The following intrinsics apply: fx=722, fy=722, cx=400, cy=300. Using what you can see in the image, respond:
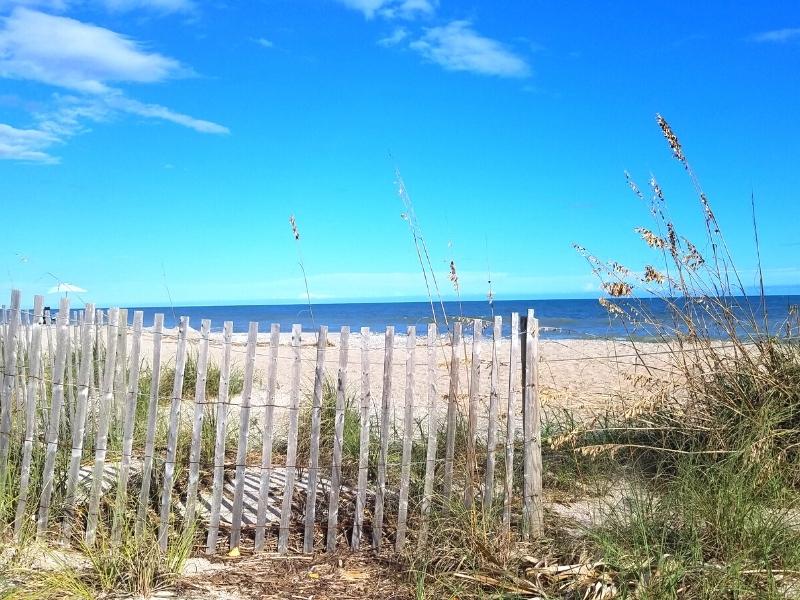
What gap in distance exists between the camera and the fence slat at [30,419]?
4.84 m

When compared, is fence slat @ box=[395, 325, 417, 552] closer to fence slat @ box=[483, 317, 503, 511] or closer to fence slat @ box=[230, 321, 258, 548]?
fence slat @ box=[483, 317, 503, 511]

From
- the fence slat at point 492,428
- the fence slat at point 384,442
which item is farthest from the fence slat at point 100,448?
the fence slat at point 492,428

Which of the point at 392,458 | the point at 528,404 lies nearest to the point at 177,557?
the point at 392,458

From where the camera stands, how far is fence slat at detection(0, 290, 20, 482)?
5148mm

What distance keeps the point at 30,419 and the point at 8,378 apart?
17.9 inches

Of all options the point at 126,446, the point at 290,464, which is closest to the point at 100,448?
the point at 126,446

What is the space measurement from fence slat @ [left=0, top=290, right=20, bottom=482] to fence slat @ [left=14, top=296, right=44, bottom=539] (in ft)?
0.42

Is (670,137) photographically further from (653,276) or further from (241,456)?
(241,456)

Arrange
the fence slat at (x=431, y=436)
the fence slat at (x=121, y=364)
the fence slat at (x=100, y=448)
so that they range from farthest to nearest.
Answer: the fence slat at (x=121, y=364)
the fence slat at (x=100, y=448)
the fence slat at (x=431, y=436)

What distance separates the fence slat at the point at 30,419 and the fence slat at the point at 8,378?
5.1 inches

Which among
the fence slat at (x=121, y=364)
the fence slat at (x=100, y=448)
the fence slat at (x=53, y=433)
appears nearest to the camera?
the fence slat at (x=100, y=448)

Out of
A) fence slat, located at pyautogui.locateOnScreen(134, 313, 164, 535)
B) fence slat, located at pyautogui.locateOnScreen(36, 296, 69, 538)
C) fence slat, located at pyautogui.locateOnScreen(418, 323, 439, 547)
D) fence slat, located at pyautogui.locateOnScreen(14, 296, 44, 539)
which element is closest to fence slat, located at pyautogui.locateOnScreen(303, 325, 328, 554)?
fence slat, located at pyautogui.locateOnScreen(418, 323, 439, 547)

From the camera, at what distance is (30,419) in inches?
198

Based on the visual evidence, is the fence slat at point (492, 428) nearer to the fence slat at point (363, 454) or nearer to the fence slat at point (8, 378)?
the fence slat at point (363, 454)
